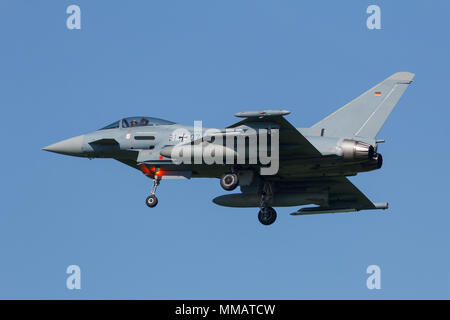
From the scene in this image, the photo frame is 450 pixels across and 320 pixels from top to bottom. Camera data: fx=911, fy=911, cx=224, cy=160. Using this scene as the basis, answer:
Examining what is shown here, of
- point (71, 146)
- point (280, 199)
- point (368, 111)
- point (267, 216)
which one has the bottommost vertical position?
point (267, 216)

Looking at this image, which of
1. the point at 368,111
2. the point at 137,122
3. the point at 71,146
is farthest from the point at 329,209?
the point at 71,146

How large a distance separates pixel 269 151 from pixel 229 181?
6.26ft

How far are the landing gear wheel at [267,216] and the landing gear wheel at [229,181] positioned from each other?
2460 mm

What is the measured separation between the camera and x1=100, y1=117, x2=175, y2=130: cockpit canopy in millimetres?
31062

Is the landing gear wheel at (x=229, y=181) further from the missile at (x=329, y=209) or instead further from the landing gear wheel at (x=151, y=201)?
the missile at (x=329, y=209)

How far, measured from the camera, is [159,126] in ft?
101

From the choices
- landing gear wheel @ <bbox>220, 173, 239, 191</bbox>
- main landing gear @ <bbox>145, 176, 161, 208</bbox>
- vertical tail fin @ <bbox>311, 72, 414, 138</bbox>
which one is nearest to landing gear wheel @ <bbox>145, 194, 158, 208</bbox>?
main landing gear @ <bbox>145, 176, 161, 208</bbox>

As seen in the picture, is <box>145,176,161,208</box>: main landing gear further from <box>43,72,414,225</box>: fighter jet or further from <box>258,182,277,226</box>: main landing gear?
<box>258,182,277,226</box>: main landing gear

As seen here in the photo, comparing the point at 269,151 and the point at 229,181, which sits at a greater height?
the point at 269,151

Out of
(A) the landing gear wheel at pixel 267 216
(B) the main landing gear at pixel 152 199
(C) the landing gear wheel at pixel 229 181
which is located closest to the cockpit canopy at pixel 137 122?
(B) the main landing gear at pixel 152 199

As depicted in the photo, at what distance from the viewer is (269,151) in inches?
1096

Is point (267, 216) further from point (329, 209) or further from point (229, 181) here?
point (229, 181)

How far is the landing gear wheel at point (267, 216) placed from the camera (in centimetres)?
3100

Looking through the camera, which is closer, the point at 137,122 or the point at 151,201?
the point at 151,201
